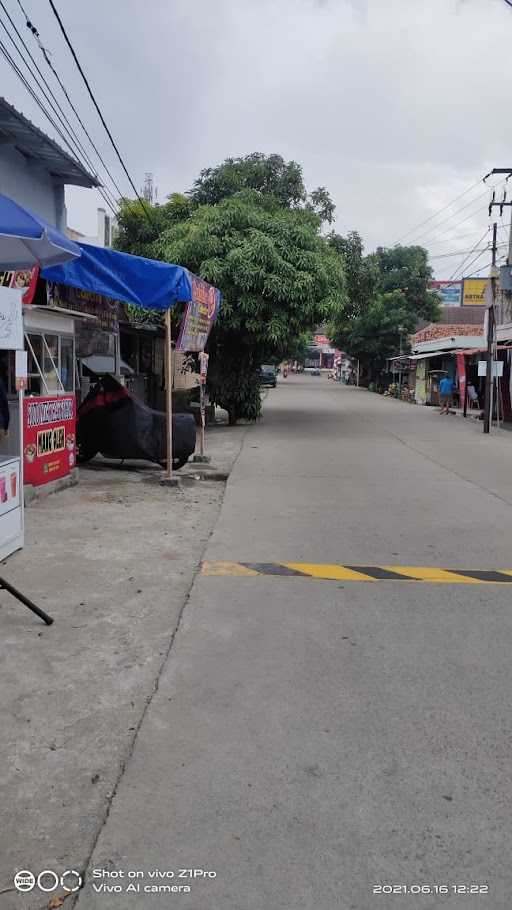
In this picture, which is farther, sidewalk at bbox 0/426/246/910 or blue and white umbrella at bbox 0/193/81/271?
blue and white umbrella at bbox 0/193/81/271

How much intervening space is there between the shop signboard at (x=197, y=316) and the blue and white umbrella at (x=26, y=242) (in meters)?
3.32

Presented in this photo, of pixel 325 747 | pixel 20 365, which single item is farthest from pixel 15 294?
pixel 325 747

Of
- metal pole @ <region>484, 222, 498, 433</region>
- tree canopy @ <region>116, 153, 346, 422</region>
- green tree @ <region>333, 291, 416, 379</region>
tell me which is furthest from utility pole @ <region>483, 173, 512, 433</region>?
green tree @ <region>333, 291, 416, 379</region>

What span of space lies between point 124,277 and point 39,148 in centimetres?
445

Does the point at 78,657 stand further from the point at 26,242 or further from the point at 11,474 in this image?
the point at 26,242

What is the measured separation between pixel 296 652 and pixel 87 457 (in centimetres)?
771

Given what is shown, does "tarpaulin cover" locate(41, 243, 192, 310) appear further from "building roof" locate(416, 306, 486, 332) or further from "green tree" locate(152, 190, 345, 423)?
"building roof" locate(416, 306, 486, 332)

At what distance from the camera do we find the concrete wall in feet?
38.5

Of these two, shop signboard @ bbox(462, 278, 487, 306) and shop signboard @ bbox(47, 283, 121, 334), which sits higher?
shop signboard @ bbox(462, 278, 487, 306)

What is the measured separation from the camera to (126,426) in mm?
10922

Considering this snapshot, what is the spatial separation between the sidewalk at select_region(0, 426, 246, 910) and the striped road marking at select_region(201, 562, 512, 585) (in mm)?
370

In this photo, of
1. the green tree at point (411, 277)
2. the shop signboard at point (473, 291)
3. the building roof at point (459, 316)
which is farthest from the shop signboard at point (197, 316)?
the building roof at point (459, 316)

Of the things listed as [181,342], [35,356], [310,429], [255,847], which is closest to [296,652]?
[255,847]

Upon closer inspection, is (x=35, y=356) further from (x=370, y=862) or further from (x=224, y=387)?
(x=224, y=387)
